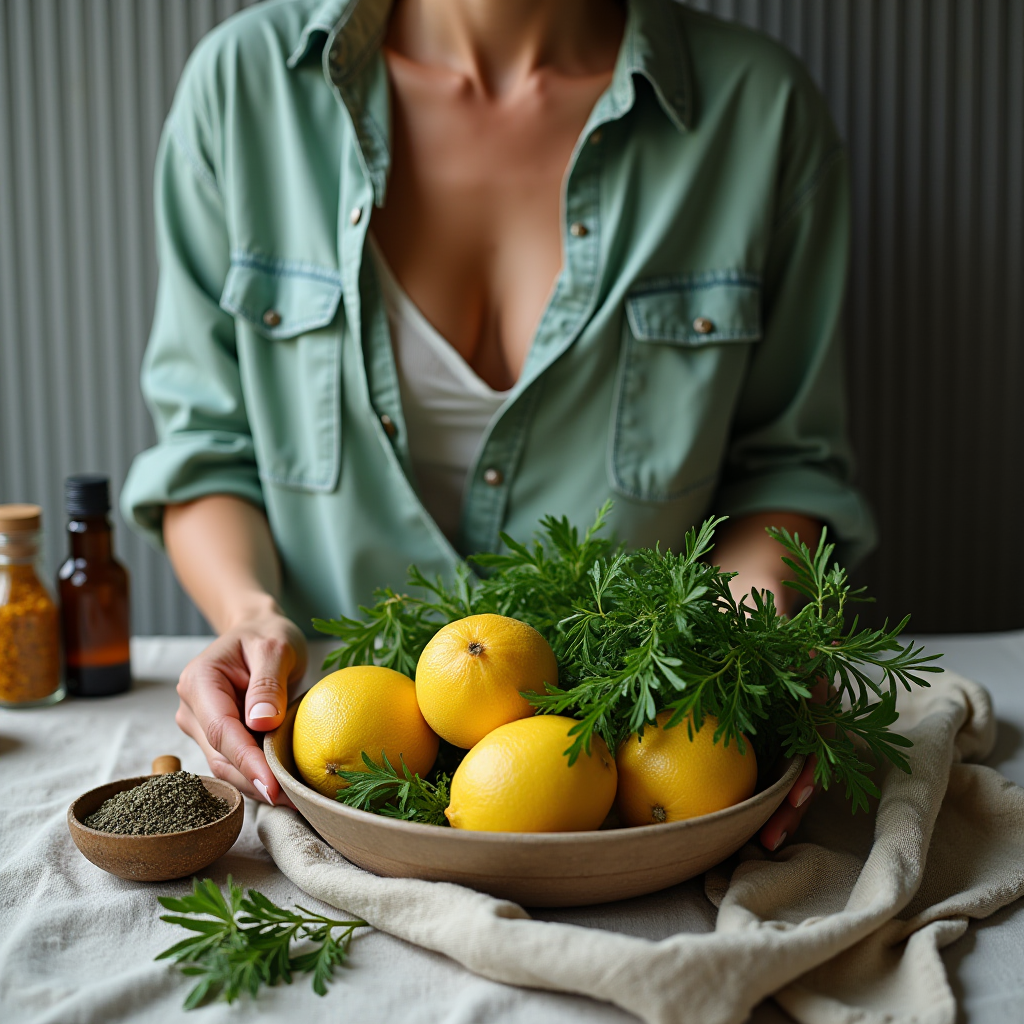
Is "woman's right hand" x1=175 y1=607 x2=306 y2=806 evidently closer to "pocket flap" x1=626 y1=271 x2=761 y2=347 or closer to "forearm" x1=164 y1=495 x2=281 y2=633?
"forearm" x1=164 y1=495 x2=281 y2=633

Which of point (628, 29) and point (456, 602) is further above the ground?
point (628, 29)

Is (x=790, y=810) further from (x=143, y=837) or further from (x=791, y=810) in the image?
(x=143, y=837)

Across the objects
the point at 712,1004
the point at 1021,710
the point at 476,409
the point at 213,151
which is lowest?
the point at 1021,710

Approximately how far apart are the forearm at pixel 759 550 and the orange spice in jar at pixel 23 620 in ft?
2.46

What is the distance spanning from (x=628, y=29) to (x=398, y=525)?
73 centimetres

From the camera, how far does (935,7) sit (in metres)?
1.83

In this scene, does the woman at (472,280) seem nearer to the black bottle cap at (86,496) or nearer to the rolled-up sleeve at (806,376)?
the rolled-up sleeve at (806,376)

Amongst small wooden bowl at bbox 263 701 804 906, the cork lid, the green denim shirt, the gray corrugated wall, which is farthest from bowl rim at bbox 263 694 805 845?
the gray corrugated wall

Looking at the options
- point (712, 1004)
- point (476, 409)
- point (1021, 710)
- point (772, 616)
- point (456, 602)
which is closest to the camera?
point (712, 1004)

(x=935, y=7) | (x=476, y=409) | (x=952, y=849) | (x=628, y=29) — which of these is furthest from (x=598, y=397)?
(x=935, y=7)

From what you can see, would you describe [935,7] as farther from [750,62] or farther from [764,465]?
[764,465]

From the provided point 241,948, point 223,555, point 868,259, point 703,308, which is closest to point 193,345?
point 223,555

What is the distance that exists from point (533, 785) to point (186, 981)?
0.24 m

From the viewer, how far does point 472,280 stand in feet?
4.36
